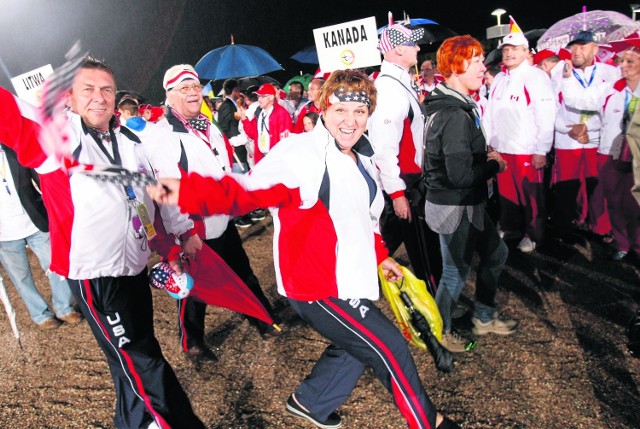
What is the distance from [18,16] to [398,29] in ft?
9.24

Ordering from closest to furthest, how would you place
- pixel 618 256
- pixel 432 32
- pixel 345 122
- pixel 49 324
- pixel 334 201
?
pixel 334 201, pixel 345 122, pixel 618 256, pixel 49 324, pixel 432 32

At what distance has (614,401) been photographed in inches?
111

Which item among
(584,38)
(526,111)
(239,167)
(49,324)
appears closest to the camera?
(49,324)

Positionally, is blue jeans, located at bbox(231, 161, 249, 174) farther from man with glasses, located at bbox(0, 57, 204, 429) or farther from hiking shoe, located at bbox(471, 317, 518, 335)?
man with glasses, located at bbox(0, 57, 204, 429)

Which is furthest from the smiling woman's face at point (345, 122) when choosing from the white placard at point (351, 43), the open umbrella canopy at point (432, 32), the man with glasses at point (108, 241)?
the open umbrella canopy at point (432, 32)

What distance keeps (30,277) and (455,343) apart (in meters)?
4.35

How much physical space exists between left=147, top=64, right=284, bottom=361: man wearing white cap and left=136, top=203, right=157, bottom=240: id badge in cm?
66

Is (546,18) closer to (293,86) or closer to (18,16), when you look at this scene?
(293,86)

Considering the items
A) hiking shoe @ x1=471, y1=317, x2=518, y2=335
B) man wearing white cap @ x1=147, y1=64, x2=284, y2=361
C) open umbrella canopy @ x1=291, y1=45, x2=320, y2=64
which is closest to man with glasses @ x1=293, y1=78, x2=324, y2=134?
man wearing white cap @ x1=147, y1=64, x2=284, y2=361

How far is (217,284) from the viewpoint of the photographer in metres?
3.56

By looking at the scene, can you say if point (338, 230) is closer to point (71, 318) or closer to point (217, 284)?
point (217, 284)

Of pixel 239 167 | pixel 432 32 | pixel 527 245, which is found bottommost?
pixel 239 167

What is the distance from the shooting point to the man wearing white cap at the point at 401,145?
12.0ft

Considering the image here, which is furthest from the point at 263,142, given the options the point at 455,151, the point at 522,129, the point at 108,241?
the point at 108,241
